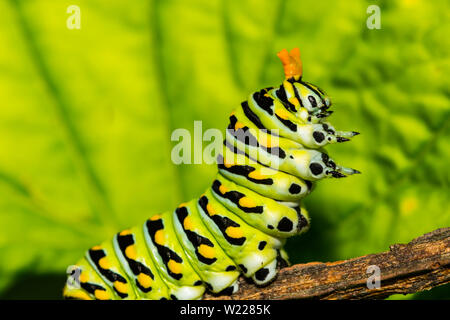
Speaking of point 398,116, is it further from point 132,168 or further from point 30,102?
point 30,102

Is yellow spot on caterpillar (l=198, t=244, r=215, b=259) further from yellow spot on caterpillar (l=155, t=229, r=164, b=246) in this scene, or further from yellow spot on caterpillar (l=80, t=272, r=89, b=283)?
yellow spot on caterpillar (l=80, t=272, r=89, b=283)

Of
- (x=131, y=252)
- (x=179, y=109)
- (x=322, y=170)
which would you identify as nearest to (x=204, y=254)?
(x=131, y=252)

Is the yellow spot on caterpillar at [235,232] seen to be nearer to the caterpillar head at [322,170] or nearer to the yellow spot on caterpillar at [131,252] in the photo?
the caterpillar head at [322,170]

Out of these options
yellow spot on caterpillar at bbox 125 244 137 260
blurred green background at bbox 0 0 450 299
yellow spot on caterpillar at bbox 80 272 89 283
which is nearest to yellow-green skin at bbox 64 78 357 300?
yellow spot on caterpillar at bbox 125 244 137 260

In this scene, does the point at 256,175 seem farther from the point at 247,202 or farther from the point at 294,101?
the point at 294,101

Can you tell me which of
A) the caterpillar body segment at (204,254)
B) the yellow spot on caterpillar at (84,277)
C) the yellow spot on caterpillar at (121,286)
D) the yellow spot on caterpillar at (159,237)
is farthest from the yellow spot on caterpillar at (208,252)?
the yellow spot on caterpillar at (84,277)

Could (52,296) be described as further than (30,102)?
Yes

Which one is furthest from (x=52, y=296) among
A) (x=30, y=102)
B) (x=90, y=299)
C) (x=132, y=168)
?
(x=30, y=102)

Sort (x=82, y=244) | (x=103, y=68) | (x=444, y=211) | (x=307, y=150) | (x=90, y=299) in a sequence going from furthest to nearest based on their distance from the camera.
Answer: (x=82, y=244)
(x=103, y=68)
(x=90, y=299)
(x=444, y=211)
(x=307, y=150)
